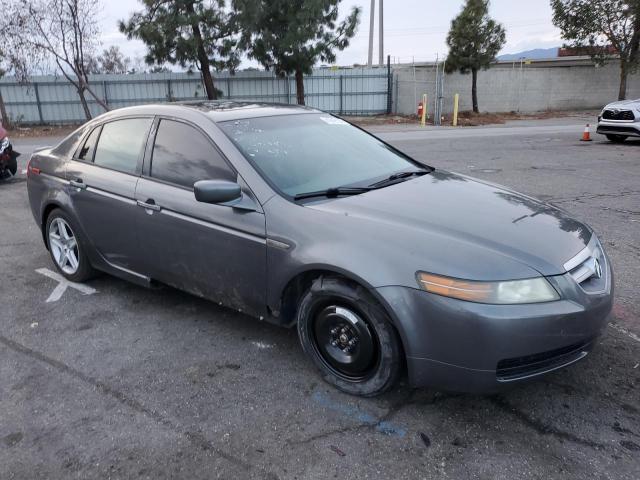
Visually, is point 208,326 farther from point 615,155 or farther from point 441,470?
point 615,155

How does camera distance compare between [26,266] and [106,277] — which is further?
[26,266]

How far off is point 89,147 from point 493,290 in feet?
11.3

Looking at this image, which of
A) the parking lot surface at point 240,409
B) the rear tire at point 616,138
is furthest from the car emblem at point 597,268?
the rear tire at point 616,138

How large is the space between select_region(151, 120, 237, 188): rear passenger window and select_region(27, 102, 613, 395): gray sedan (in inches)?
0.4

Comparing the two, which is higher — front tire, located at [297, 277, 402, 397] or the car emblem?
the car emblem

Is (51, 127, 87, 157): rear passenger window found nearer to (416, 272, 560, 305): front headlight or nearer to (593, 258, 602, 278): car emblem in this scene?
(416, 272, 560, 305): front headlight

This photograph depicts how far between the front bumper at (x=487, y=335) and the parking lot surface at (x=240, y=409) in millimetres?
267

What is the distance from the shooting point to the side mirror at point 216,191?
310 cm

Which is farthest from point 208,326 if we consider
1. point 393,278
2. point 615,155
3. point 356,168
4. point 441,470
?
point 615,155

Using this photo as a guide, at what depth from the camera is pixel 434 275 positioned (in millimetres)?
2557

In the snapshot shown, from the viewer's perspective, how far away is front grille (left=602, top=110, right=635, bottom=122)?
13.7 metres

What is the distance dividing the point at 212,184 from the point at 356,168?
105cm

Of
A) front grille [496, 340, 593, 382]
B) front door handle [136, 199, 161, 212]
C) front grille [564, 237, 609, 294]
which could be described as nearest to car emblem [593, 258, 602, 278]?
front grille [564, 237, 609, 294]

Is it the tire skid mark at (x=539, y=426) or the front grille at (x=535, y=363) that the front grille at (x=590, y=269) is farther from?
the tire skid mark at (x=539, y=426)
